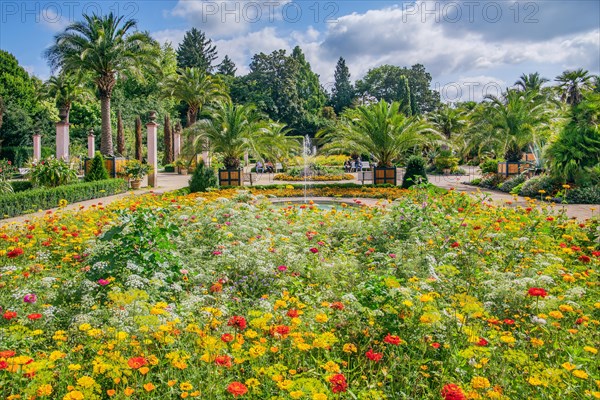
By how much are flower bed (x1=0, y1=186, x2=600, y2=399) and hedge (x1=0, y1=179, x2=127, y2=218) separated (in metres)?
6.12

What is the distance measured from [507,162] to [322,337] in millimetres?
20472

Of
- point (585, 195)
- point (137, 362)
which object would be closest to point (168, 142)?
point (585, 195)

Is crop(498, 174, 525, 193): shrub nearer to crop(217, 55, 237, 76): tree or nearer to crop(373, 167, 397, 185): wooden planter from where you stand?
crop(373, 167, 397, 185): wooden planter

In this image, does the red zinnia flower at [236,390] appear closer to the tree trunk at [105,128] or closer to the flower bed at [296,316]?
the flower bed at [296,316]

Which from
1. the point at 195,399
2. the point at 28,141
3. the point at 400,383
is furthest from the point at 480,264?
the point at 28,141

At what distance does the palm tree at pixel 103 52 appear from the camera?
68.5 ft

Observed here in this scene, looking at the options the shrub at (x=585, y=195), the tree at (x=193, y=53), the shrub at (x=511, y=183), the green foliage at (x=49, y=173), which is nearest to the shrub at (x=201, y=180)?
the green foliage at (x=49, y=173)

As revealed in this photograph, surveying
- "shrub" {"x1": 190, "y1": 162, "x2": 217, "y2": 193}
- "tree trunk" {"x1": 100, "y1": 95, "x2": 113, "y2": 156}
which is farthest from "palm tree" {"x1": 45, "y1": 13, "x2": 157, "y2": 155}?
"shrub" {"x1": 190, "y1": 162, "x2": 217, "y2": 193}

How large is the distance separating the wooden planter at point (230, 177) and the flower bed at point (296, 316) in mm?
11680

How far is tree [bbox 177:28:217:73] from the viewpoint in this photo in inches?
2178

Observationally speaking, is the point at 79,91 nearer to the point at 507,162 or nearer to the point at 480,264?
the point at 507,162

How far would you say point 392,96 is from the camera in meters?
65.3

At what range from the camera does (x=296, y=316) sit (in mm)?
2756

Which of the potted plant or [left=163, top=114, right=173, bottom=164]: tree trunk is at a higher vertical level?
[left=163, top=114, right=173, bottom=164]: tree trunk
